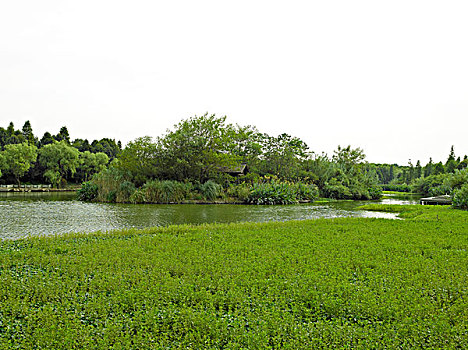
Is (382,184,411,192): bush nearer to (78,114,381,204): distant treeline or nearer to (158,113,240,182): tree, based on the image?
(78,114,381,204): distant treeline

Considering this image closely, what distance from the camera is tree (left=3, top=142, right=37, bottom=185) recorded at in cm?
5047

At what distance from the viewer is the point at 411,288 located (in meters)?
5.40

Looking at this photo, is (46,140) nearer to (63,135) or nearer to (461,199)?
(63,135)

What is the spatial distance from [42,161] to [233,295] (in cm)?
6024

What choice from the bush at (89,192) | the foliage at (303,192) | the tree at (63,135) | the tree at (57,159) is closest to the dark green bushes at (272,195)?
the foliage at (303,192)

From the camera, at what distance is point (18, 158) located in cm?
5112

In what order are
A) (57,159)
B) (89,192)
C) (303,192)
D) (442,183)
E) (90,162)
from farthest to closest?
(90,162)
(57,159)
(442,183)
(303,192)
(89,192)

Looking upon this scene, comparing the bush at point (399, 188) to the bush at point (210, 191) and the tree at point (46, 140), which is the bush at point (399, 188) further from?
the tree at point (46, 140)

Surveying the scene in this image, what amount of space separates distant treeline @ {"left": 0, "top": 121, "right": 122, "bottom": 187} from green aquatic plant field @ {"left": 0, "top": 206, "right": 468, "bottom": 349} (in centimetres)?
4278

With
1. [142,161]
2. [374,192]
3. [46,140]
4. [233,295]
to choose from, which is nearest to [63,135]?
[46,140]

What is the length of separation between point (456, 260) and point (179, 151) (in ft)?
81.1

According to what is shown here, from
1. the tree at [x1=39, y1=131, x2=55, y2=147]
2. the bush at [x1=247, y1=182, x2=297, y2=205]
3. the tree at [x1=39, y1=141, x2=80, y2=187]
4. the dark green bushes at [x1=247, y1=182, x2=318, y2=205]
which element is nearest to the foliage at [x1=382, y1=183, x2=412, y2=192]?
the dark green bushes at [x1=247, y1=182, x2=318, y2=205]

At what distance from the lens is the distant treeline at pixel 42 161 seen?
51094 millimetres

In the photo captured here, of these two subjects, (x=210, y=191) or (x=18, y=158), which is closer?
(x=210, y=191)
